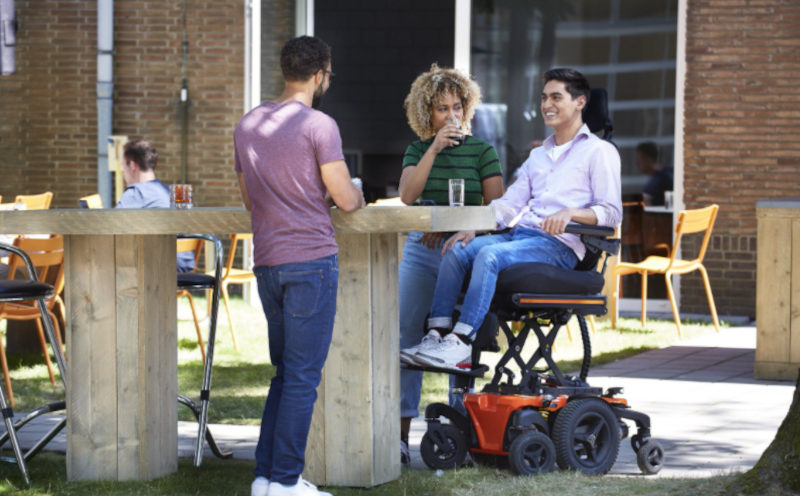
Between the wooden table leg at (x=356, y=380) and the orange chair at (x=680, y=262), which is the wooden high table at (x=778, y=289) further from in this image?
the wooden table leg at (x=356, y=380)

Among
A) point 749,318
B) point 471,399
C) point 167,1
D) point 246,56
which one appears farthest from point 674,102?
point 471,399

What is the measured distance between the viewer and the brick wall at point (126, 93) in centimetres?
1148

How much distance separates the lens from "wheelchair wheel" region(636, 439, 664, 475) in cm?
469

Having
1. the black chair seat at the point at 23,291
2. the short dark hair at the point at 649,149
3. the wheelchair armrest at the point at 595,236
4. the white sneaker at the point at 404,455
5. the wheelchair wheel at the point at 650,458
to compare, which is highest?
the short dark hair at the point at 649,149

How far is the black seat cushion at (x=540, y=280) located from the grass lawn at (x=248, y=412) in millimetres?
668

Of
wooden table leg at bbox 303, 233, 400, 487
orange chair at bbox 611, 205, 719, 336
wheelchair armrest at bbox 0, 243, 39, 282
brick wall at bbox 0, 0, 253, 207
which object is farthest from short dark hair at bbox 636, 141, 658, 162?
wooden table leg at bbox 303, 233, 400, 487

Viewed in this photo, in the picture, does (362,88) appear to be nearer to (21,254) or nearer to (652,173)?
(652,173)

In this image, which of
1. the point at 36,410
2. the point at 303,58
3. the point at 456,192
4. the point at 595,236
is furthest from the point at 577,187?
the point at 36,410

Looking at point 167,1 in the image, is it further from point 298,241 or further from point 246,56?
point 298,241

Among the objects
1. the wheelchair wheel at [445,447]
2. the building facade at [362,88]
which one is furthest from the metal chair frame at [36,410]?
the building facade at [362,88]

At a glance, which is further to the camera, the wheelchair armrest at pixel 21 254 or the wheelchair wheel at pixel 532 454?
the wheelchair armrest at pixel 21 254

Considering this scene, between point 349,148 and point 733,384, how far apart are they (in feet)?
18.4

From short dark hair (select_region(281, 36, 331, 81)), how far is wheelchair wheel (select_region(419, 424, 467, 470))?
1462 millimetres

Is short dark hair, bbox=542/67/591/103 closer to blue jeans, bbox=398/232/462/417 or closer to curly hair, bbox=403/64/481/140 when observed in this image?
curly hair, bbox=403/64/481/140
